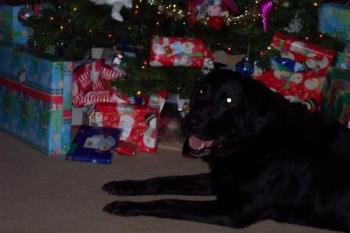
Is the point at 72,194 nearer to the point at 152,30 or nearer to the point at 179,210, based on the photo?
the point at 179,210

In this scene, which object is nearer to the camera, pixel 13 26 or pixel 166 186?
pixel 166 186

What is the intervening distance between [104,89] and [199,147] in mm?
802

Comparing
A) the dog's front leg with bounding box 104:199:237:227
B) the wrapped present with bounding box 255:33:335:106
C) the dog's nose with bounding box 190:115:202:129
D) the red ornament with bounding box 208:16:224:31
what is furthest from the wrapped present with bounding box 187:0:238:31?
the dog's front leg with bounding box 104:199:237:227

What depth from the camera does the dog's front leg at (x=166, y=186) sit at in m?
2.13

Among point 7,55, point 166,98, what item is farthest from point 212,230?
point 7,55

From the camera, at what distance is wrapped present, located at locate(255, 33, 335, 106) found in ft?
8.63

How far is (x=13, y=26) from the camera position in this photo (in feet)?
9.05

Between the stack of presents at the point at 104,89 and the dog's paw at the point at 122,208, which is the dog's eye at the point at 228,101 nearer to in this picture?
the dog's paw at the point at 122,208

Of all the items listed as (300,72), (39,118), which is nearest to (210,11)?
(300,72)

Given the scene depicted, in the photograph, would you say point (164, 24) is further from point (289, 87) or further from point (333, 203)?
point (333, 203)

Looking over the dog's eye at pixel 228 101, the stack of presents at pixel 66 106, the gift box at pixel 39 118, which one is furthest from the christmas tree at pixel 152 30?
the dog's eye at pixel 228 101

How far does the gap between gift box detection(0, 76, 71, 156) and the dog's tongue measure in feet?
1.97

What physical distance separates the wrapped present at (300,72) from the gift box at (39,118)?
0.83 m

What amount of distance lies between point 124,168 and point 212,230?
60 centimetres
